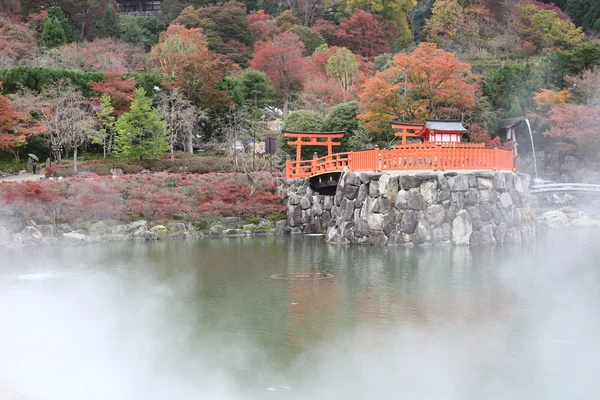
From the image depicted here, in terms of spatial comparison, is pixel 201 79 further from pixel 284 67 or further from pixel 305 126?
pixel 305 126

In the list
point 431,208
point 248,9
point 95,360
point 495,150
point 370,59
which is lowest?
point 95,360

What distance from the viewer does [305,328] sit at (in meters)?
12.2

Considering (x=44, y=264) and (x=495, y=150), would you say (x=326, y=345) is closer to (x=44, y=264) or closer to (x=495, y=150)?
(x=44, y=264)

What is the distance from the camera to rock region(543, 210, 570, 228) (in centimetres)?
3131

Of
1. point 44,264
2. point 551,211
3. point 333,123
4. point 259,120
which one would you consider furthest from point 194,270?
point 259,120

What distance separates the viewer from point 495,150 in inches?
906

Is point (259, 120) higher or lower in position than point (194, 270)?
higher

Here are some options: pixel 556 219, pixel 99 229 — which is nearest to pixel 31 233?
pixel 99 229

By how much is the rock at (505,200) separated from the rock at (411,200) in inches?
101

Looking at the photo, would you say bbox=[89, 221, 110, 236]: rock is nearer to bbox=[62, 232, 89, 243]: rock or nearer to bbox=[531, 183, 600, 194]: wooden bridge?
bbox=[62, 232, 89, 243]: rock

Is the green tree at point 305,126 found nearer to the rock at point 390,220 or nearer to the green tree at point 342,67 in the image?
the green tree at point 342,67

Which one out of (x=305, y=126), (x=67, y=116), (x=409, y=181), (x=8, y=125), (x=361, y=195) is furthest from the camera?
(x=67, y=116)

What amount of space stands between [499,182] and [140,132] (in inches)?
754

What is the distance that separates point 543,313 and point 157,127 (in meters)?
25.9
